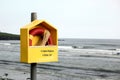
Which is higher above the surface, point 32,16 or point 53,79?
point 32,16

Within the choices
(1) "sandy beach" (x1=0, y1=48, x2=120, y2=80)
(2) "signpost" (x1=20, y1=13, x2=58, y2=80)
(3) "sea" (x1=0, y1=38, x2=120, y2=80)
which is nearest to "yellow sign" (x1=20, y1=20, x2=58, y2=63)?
(2) "signpost" (x1=20, y1=13, x2=58, y2=80)

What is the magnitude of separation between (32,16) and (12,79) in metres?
10.0

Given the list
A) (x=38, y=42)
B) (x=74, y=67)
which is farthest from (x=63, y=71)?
(x=38, y=42)

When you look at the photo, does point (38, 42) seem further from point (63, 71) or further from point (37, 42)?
point (63, 71)

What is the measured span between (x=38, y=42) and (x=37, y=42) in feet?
0.06

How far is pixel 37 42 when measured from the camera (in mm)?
5672

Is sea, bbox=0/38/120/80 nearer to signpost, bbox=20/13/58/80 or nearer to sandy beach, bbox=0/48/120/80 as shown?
sandy beach, bbox=0/48/120/80

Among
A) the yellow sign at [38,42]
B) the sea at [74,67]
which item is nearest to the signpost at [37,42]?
the yellow sign at [38,42]

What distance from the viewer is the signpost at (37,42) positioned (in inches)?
211

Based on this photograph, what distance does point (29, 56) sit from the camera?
213 inches

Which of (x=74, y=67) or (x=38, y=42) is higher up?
(x=38, y=42)

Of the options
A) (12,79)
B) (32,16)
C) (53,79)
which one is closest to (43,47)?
(32,16)

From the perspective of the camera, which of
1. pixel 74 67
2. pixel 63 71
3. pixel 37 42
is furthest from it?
pixel 74 67

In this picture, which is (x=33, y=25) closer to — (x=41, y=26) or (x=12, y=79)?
(x=41, y=26)
